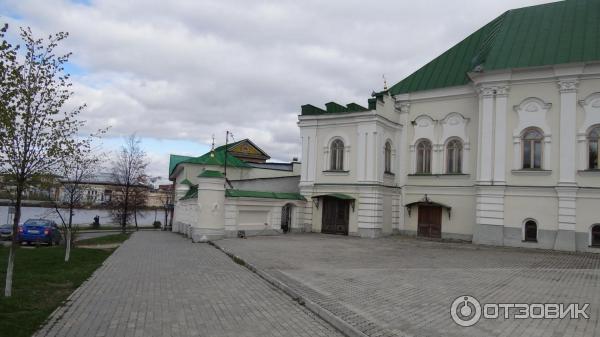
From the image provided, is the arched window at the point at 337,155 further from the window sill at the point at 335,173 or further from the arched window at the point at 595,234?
the arched window at the point at 595,234

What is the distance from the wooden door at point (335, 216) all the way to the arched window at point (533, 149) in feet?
30.6

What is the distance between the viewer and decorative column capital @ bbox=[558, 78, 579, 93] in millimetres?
20250

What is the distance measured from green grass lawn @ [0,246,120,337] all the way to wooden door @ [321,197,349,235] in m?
13.1

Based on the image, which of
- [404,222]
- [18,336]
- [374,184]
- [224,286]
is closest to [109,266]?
[224,286]

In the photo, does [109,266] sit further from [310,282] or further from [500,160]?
[500,160]

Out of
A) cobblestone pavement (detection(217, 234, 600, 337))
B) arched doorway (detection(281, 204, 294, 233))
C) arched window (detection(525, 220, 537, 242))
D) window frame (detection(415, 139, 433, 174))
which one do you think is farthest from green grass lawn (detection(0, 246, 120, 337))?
arched window (detection(525, 220, 537, 242))

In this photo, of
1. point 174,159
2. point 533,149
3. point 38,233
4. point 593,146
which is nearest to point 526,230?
point 533,149

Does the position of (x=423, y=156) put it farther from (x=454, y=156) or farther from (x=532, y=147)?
(x=532, y=147)

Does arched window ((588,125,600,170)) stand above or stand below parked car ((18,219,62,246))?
above

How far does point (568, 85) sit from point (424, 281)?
14947 millimetres

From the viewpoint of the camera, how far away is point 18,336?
231 inches

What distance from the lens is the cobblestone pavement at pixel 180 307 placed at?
6492 mm

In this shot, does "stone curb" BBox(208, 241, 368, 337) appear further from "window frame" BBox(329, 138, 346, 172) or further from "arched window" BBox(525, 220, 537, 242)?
"arched window" BBox(525, 220, 537, 242)

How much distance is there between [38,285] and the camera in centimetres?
944
